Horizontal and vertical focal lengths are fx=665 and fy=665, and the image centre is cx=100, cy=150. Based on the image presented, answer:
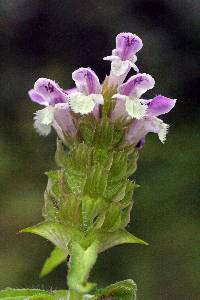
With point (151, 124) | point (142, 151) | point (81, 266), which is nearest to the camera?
point (81, 266)

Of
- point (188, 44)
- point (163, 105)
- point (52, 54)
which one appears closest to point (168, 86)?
point (188, 44)

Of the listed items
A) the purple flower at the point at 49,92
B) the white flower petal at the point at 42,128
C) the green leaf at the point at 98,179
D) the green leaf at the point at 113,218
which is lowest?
the green leaf at the point at 113,218

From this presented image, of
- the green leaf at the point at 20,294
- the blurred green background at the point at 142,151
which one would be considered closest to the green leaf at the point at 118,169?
the green leaf at the point at 20,294

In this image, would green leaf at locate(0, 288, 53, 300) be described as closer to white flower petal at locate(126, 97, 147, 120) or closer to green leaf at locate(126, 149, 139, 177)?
green leaf at locate(126, 149, 139, 177)

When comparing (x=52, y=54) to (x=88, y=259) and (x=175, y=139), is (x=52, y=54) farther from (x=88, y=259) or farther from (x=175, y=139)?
(x=88, y=259)

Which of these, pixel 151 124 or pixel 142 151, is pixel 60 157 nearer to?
pixel 151 124

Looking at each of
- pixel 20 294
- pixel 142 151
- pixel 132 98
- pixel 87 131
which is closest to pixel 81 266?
pixel 20 294

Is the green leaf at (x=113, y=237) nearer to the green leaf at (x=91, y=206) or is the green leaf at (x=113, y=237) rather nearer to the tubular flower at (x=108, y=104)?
the green leaf at (x=91, y=206)

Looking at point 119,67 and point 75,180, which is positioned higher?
point 119,67
